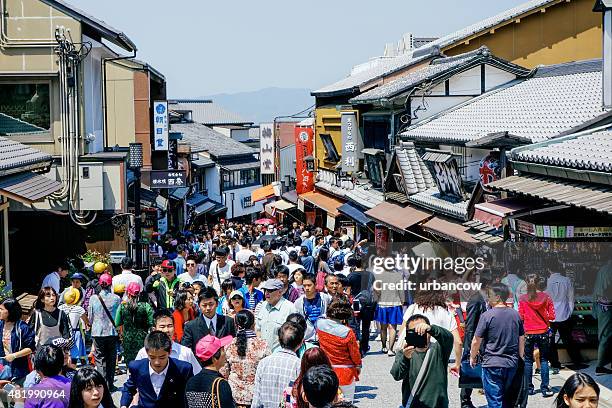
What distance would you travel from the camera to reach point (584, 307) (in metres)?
14.0

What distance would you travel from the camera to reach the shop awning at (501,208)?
14422mm

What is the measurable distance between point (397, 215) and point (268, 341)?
1409 centimetres

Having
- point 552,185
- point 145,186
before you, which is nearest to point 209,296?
point 552,185

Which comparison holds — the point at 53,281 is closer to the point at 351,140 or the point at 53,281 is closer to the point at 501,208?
the point at 501,208

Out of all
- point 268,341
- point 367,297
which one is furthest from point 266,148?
point 268,341

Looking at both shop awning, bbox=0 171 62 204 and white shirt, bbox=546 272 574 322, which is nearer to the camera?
white shirt, bbox=546 272 574 322

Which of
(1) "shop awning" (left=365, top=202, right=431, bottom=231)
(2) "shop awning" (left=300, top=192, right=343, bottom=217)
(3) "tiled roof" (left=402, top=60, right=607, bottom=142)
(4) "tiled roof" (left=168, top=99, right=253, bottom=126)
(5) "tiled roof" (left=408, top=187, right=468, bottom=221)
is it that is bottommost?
(2) "shop awning" (left=300, top=192, right=343, bottom=217)

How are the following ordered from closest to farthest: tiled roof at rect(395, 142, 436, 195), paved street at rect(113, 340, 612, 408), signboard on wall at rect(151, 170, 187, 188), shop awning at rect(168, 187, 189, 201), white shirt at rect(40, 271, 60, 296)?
paved street at rect(113, 340, 612, 408) < white shirt at rect(40, 271, 60, 296) < tiled roof at rect(395, 142, 436, 195) < signboard on wall at rect(151, 170, 187, 188) < shop awning at rect(168, 187, 189, 201)

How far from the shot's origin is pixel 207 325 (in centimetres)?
1026

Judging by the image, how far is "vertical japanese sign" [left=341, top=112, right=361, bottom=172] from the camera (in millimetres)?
33844

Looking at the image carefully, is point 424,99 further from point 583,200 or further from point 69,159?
point 583,200

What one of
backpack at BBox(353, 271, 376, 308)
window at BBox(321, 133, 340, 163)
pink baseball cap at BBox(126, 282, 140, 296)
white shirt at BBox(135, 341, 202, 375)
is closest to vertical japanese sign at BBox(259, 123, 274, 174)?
window at BBox(321, 133, 340, 163)

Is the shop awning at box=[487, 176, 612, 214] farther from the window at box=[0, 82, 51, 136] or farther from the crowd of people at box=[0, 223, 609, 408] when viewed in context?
the window at box=[0, 82, 51, 136]

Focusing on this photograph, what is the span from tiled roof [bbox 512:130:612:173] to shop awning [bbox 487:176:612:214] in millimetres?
272
